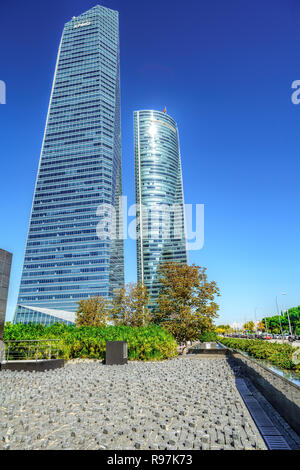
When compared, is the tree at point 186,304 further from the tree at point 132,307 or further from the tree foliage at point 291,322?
the tree foliage at point 291,322

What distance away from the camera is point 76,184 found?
477ft

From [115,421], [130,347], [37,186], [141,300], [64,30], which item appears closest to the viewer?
[115,421]

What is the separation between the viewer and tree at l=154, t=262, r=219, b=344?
Answer: 25.1m

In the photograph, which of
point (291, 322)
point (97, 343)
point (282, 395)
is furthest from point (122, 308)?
point (291, 322)

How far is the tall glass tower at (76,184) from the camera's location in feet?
434

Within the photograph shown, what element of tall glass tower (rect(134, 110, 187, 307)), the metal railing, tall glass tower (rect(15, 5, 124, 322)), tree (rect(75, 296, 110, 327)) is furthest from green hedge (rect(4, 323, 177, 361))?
tall glass tower (rect(134, 110, 187, 307))

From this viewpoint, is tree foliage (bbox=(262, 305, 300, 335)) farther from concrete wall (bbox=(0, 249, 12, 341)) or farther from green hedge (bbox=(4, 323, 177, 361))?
concrete wall (bbox=(0, 249, 12, 341))

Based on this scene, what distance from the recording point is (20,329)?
60.4 ft

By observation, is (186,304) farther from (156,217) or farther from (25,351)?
(156,217)

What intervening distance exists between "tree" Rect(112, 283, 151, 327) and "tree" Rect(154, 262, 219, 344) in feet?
29.6

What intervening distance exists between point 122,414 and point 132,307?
2965 centimetres
